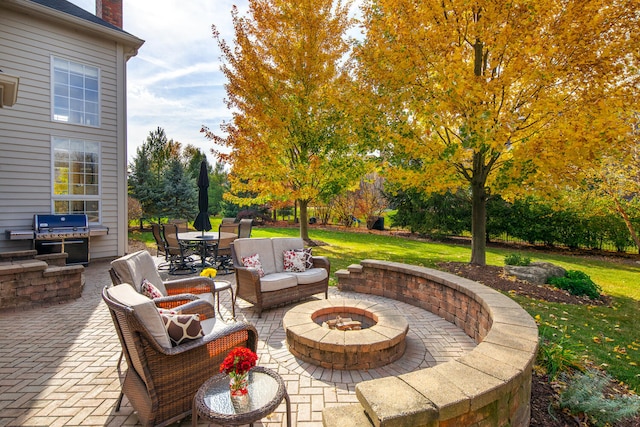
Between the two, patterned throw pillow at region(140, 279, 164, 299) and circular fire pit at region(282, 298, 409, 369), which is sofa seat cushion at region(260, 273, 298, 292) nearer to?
circular fire pit at region(282, 298, 409, 369)

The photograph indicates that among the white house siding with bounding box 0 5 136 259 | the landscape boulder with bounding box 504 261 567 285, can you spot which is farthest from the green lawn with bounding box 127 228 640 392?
the white house siding with bounding box 0 5 136 259

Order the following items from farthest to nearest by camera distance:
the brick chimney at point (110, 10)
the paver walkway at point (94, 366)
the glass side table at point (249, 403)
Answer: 1. the brick chimney at point (110, 10)
2. the paver walkway at point (94, 366)
3. the glass side table at point (249, 403)

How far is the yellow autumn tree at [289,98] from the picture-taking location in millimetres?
9133

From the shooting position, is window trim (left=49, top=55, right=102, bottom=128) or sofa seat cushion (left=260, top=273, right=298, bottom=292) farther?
window trim (left=49, top=55, right=102, bottom=128)

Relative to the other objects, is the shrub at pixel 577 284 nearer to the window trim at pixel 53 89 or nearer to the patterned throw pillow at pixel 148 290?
the patterned throw pillow at pixel 148 290

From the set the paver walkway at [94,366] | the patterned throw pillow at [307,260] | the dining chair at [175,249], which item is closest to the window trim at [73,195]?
the dining chair at [175,249]

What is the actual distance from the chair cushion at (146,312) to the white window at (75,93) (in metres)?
8.03

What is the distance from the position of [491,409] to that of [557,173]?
573 cm

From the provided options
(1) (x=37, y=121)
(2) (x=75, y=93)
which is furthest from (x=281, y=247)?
(2) (x=75, y=93)

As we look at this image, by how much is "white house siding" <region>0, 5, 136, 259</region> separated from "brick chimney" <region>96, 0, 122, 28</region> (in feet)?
4.96

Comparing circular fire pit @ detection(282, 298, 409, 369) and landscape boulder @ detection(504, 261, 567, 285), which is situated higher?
landscape boulder @ detection(504, 261, 567, 285)

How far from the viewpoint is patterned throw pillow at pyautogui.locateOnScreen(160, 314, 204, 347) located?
237cm

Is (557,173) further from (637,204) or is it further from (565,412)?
(637,204)

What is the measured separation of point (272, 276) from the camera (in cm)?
506
